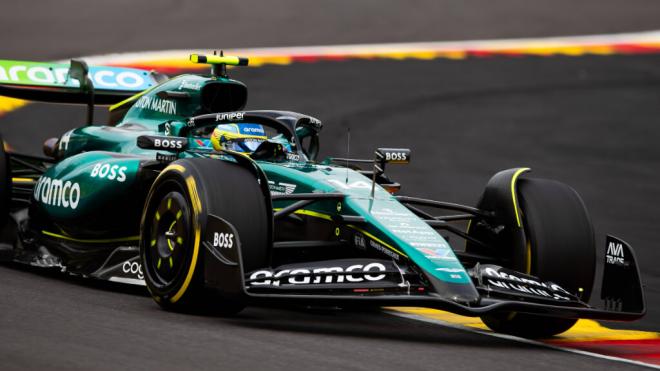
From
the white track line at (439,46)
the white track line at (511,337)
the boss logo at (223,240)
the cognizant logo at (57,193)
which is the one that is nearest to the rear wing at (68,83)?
the cognizant logo at (57,193)

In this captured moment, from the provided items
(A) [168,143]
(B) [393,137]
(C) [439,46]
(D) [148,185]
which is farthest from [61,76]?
(C) [439,46]

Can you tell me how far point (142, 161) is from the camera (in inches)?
336

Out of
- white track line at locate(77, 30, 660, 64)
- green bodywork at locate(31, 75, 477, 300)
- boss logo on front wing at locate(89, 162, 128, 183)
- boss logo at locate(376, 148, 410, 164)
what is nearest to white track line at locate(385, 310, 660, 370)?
green bodywork at locate(31, 75, 477, 300)

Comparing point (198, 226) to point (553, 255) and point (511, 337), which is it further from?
point (553, 255)

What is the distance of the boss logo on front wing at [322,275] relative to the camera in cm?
671

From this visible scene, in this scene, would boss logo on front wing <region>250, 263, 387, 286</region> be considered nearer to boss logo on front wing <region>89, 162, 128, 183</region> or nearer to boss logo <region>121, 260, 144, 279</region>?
boss logo <region>121, 260, 144, 279</region>

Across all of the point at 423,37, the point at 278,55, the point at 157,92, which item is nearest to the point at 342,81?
the point at 278,55

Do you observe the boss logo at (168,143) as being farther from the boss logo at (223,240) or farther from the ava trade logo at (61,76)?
the ava trade logo at (61,76)

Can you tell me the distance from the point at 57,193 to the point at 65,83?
6.42ft

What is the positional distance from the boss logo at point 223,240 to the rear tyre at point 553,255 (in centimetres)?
197

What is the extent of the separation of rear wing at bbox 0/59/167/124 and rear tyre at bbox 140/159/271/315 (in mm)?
3362

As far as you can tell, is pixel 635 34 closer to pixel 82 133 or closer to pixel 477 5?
pixel 477 5

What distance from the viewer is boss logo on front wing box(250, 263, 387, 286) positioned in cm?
671

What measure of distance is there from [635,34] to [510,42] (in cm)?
264
